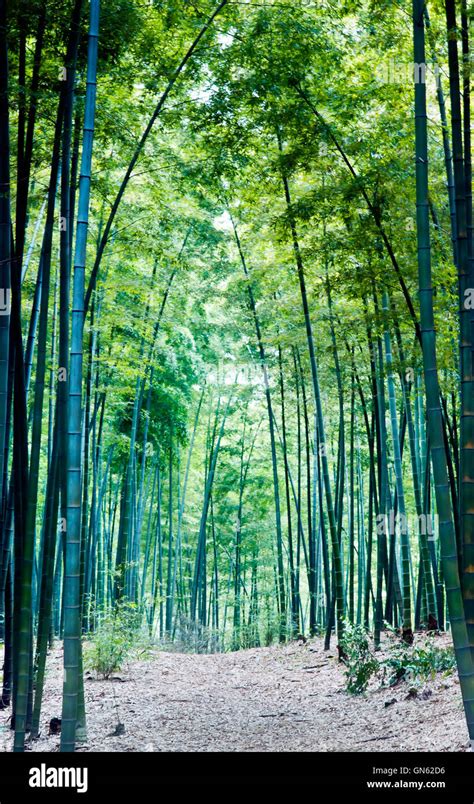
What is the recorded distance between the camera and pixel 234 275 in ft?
30.0

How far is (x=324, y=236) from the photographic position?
5.95 m

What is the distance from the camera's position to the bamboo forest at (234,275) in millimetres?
3080

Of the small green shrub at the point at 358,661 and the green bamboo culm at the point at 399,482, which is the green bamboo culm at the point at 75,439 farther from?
the green bamboo culm at the point at 399,482

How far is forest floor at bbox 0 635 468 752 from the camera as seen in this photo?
3.73 meters

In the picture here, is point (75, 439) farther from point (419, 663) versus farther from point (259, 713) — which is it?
point (419, 663)

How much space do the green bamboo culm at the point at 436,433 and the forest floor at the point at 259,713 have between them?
0.72 metres

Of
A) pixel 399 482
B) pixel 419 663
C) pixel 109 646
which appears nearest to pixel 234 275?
pixel 399 482

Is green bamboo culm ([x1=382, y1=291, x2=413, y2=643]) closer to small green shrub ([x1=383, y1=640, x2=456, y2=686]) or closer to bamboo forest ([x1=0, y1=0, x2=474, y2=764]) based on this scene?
bamboo forest ([x1=0, y1=0, x2=474, y2=764])

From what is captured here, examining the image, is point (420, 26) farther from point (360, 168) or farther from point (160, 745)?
point (160, 745)

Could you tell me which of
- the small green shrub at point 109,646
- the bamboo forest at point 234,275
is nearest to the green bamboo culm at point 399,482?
the bamboo forest at point 234,275

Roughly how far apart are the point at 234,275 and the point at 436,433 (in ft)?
21.9

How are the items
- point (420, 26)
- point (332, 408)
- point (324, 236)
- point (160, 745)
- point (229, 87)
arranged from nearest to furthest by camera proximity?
point (420, 26) → point (160, 745) → point (229, 87) → point (324, 236) → point (332, 408)
